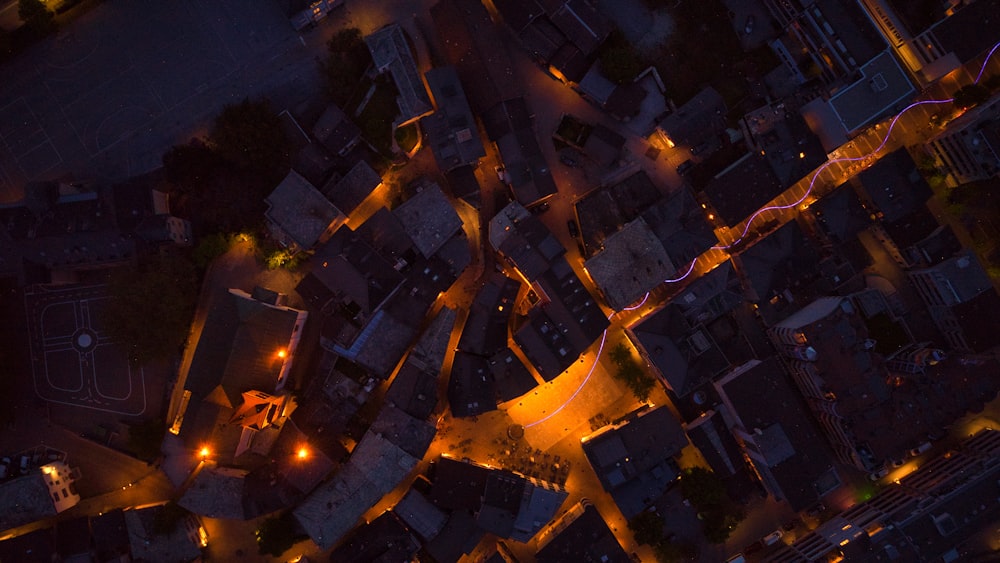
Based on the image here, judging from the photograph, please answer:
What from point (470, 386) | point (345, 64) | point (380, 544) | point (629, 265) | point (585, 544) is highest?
point (345, 64)

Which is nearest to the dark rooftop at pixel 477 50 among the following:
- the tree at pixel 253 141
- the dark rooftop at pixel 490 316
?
the dark rooftop at pixel 490 316

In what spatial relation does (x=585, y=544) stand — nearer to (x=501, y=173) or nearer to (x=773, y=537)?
(x=773, y=537)

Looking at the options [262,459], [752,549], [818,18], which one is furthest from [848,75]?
[262,459]

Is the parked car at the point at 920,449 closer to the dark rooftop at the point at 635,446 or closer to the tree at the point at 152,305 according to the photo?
the dark rooftop at the point at 635,446

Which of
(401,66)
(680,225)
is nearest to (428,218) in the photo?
(401,66)

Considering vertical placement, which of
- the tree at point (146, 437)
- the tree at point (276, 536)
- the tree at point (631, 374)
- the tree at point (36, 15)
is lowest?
the tree at point (631, 374)
